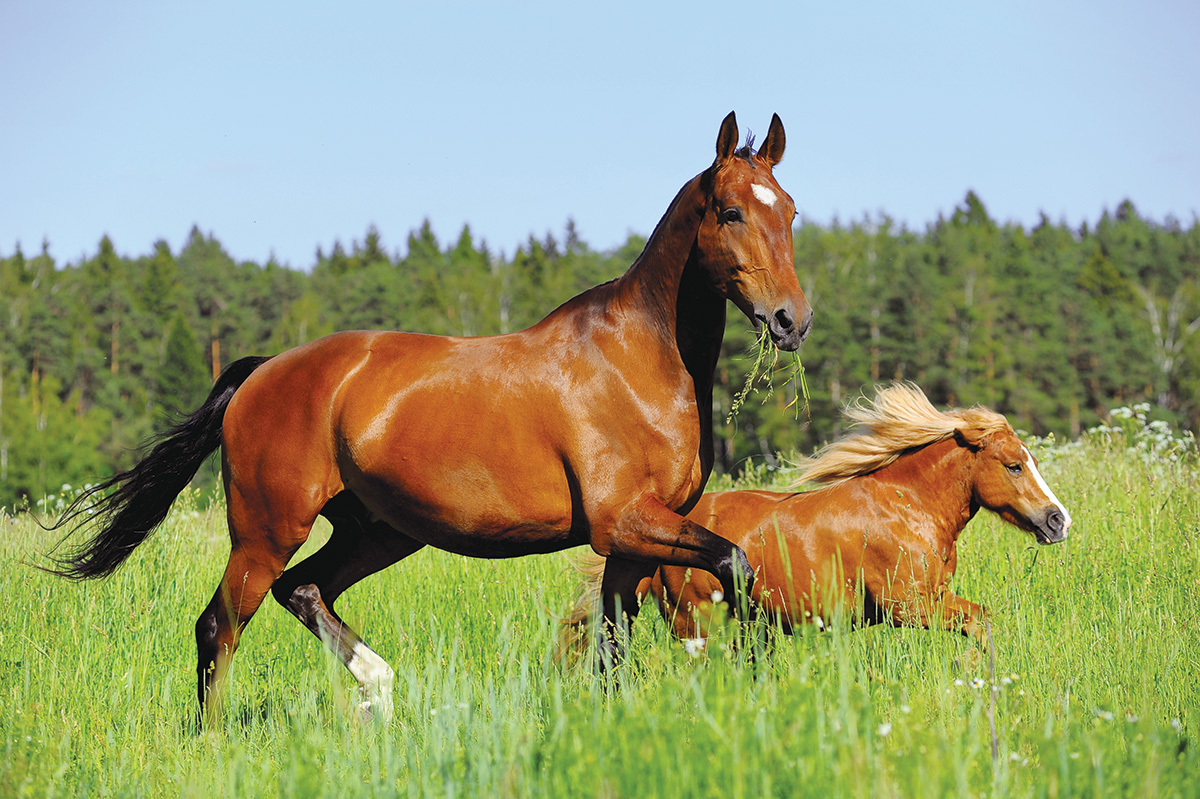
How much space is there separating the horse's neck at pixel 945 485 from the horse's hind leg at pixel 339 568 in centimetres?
272

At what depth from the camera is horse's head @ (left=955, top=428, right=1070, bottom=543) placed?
17.2 ft

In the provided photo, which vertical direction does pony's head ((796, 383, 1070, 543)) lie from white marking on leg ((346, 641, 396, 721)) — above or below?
above

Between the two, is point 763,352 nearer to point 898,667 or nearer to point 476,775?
point 898,667

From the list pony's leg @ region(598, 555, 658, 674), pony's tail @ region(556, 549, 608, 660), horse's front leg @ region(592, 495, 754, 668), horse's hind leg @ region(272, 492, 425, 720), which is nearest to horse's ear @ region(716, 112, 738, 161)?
horse's front leg @ region(592, 495, 754, 668)

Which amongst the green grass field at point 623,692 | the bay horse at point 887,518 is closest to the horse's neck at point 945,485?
the bay horse at point 887,518

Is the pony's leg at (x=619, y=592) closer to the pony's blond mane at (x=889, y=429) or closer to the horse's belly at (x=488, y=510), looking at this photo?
the horse's belly at (x=488, y=510)

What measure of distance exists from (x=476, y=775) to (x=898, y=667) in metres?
2.35

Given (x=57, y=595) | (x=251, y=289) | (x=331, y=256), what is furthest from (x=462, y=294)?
(x=57, y=595)

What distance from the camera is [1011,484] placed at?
5.30 m

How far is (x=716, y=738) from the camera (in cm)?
270

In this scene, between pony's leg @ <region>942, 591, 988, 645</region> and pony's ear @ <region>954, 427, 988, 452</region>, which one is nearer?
pony's leg @ <region>942, 591, 988, 645</region>

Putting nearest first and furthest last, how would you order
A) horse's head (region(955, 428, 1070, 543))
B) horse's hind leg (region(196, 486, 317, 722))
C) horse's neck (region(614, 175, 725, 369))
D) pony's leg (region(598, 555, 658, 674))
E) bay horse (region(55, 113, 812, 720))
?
bay horse (region(55, 113, 812, 720)) < horse's neck (region(614, 175, 725, 369)) < pony's leg (region(598, 555, 658, 674)) < horse's hind leg (region(196, 486, 317, 722)) < horse's head (region(955, 428, 1070, 543))

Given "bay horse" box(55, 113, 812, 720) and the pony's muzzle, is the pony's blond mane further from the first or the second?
"bay horse" box(55, 113, 812, 720)

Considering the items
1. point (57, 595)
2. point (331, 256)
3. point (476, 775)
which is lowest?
point (476, 775)
